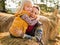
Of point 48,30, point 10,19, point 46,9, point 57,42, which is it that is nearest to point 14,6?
point 10,19

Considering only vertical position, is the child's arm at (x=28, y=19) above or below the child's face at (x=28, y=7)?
below

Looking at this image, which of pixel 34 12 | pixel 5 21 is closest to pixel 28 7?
pixel 34 12

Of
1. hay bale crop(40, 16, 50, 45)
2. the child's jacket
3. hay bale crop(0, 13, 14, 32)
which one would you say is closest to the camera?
the child's jacket

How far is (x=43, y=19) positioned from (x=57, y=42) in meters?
0.32

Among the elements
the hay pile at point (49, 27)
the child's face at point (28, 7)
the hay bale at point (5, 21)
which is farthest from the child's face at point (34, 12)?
the hay bale at point (5, 21)

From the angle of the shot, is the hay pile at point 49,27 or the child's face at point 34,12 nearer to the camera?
the child's face at point 34,12

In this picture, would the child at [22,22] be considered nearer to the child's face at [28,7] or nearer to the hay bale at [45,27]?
the child's face at [28,7]

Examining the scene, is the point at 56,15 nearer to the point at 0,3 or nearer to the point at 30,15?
the point at 30,15

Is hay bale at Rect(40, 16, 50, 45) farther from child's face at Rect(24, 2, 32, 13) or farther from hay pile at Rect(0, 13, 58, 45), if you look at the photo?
child's face at Rect(24, 2, 32, 13)

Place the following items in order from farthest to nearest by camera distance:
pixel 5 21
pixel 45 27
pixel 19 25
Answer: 1. pixel 5 21
2. pixel 45 27
3. pixel 19 25

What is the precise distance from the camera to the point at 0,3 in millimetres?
2314

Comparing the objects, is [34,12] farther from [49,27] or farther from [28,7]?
[49,27]

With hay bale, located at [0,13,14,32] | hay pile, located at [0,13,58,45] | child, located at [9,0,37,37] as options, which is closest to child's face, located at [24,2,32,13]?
child, located at [9,0,37,37]

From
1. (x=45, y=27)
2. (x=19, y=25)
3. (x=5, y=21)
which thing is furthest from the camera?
(x=5, y=21)
